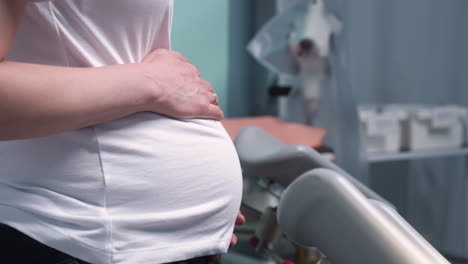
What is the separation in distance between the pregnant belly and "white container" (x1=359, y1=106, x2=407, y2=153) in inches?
50.3

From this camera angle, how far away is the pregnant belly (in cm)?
51

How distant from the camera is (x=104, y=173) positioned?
501 mm

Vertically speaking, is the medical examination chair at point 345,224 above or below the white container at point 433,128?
above

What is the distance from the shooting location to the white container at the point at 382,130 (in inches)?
71.2

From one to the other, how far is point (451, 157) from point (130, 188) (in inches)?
76.6

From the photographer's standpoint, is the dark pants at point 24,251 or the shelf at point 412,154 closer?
the dark pants at point 24,251

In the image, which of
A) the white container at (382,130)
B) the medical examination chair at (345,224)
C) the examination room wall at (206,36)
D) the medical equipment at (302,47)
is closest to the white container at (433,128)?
the white container at (382,130)

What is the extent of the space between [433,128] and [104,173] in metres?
1.73

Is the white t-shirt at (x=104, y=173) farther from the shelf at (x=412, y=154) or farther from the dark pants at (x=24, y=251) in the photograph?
the shelf at (x=412, y=154)

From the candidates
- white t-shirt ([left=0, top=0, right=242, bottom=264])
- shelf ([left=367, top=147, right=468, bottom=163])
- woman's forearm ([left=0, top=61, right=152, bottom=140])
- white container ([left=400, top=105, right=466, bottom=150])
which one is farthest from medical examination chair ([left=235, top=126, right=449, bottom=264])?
white container ([left=400, top=105, right=466, bottom=150])

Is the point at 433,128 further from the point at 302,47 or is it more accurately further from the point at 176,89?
the point at 176,89

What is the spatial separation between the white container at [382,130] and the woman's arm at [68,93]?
1349 millimetres

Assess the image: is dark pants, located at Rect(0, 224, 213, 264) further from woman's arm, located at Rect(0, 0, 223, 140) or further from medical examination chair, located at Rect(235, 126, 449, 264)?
medical examination chair, located at Rect(235, 126, 449, 264)

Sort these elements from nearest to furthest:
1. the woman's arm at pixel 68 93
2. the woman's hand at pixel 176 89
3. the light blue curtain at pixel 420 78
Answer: the woman's arm at pixel 68 93 < the woman's hand at pixel 176 89 < the light blue curtain at pixel 420 78
